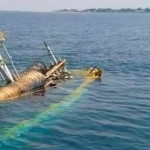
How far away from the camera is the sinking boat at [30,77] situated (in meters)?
43.6

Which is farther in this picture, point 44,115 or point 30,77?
point 30,77

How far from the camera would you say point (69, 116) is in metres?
37.6

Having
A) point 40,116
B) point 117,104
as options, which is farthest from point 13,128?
point 117,104

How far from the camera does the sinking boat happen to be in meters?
43.6

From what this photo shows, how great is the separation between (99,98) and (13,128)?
13.8 meters

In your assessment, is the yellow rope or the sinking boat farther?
the sinking boat

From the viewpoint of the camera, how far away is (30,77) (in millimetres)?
46719

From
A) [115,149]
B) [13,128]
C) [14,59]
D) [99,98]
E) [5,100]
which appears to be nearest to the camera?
[115,149]

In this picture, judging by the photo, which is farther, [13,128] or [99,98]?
[99,98]

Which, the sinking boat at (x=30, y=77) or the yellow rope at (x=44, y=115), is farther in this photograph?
the sinking boat at (x=30, y=77)

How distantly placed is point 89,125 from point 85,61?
3752 cm

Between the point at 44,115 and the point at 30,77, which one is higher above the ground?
the point at 30,77

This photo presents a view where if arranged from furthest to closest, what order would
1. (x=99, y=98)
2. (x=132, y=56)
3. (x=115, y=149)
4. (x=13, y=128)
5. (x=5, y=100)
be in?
(x=132, y=56), (x=99, y=98), (x=5, y=100), (x=13, y=128), (x=115, y=149)

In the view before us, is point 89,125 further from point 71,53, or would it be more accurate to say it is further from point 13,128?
point 71,53
